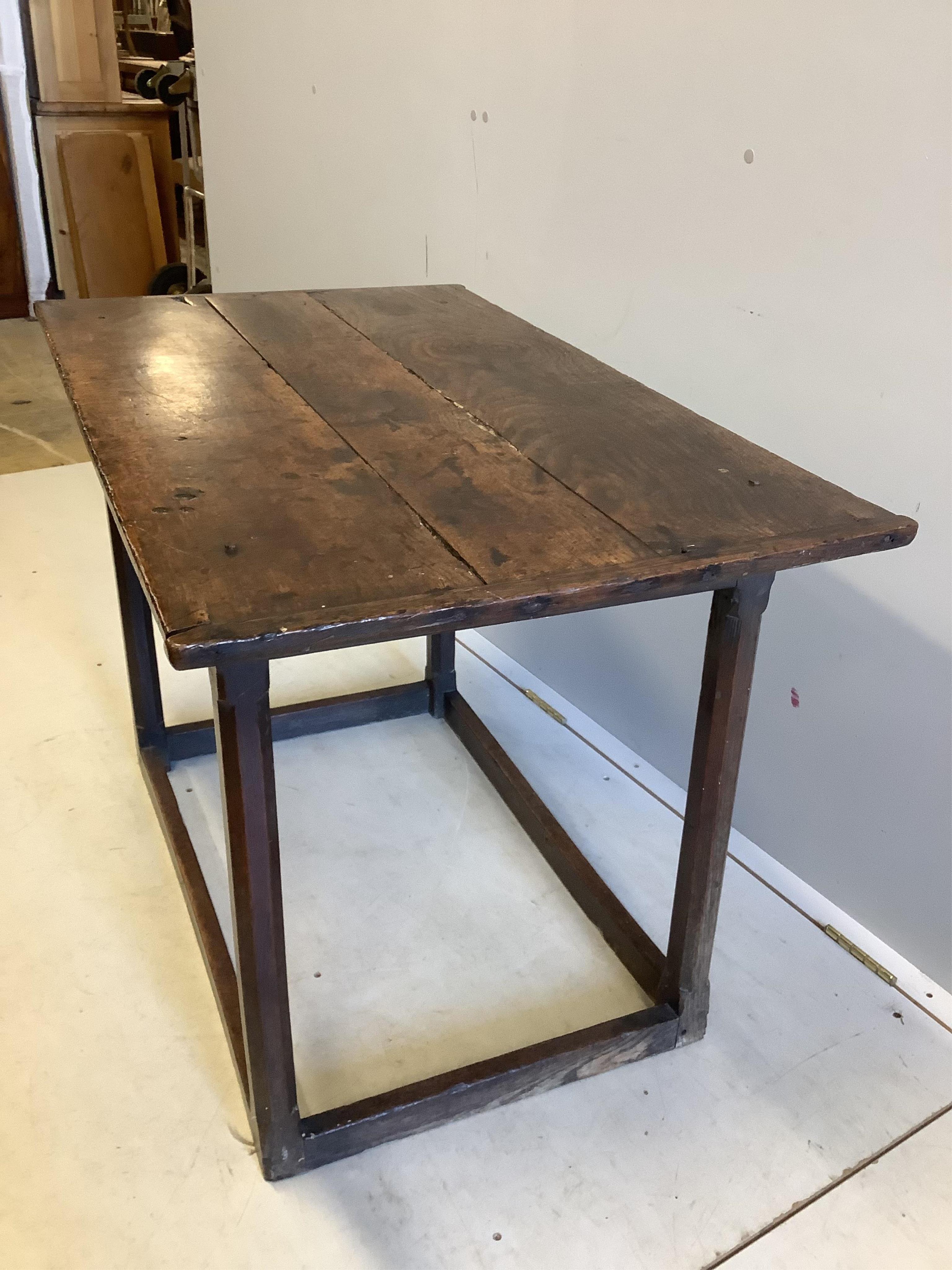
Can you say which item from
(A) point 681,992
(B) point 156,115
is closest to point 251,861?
(A) point 681,992

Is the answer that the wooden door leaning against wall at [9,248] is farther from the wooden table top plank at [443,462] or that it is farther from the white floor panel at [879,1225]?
the white floor panel at [879,1225]

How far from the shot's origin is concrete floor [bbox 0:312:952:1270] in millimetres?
1240

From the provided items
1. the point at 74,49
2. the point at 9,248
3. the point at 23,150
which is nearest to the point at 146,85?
the point at 74,49

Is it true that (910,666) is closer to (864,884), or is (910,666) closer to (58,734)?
(864,884)

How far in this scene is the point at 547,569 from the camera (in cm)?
102

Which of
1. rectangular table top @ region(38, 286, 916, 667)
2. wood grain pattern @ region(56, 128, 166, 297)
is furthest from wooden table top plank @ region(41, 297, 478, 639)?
wood grain pattern @ region(56, 128, 166, 297)

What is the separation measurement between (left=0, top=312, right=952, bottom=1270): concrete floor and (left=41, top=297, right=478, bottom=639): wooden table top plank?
0.78 m

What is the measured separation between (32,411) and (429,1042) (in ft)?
11.0

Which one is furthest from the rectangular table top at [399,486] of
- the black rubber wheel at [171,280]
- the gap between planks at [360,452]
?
the black rubber wheel at [171,280]

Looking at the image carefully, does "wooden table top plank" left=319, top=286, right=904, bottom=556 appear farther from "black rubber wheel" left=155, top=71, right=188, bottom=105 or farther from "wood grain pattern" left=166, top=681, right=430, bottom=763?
"black rubber wheel" left=155, top=71, right=188, bottom=105

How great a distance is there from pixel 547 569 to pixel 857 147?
2.82 ft

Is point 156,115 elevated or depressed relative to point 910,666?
elevated

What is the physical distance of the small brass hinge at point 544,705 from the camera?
2.26 m

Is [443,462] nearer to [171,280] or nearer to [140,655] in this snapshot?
[140,655]
